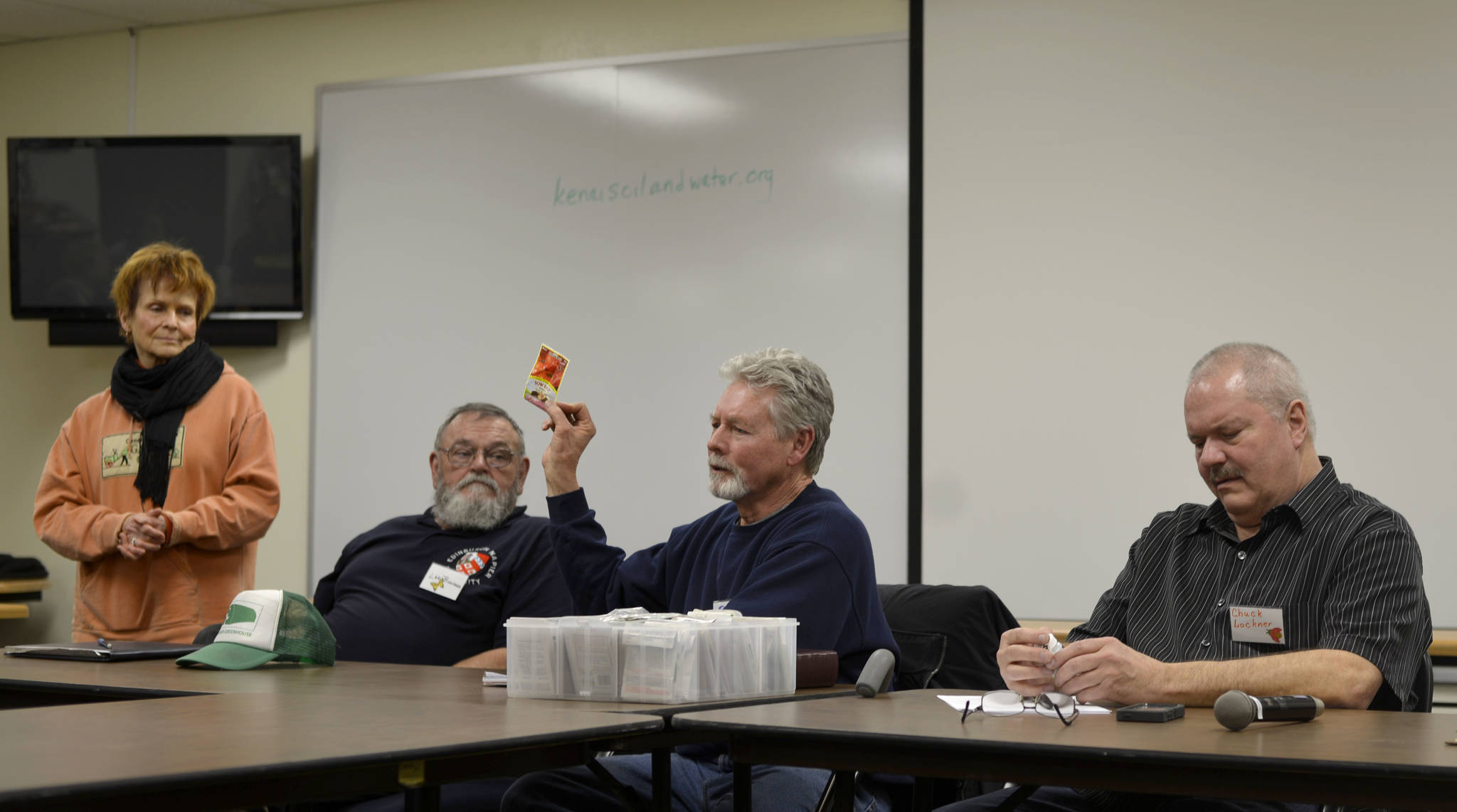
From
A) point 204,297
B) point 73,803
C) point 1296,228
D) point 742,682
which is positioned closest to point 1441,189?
point 1296,228

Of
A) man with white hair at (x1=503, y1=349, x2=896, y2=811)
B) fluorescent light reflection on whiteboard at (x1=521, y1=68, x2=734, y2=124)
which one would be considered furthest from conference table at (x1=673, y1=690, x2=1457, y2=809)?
fluorescent light reflection on whiteboard at (x1=521, y1=68, x2=734, y2=124)

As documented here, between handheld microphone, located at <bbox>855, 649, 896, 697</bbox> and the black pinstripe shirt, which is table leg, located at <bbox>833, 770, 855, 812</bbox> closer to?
handheld microphone, located at <bbox>855, 649, 896, 697</bbox>

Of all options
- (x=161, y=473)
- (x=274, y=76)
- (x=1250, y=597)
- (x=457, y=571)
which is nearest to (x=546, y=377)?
(x=457, y=571)

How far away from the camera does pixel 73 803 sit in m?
1.19

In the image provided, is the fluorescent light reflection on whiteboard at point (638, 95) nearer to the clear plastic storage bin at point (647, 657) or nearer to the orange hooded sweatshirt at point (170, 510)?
the orange hooded sweatshirt at point (170, 510)

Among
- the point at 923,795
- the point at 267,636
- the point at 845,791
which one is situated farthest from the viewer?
the point at 267,636

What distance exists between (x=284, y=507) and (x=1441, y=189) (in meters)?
4.02

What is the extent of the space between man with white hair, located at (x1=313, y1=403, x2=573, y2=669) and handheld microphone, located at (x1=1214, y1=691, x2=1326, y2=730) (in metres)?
1.79

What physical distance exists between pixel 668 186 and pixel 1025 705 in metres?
3.10

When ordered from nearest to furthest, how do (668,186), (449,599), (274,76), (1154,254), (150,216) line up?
(449,599)
(1154,254)
(668,186)
(150,216)
(274,76)

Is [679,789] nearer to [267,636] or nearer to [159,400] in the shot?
[267,636]

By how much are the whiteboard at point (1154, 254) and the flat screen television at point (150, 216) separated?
2.38 meters

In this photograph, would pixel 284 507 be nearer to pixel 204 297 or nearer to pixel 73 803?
pixel 204 297

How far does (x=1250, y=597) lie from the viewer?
2.24m
